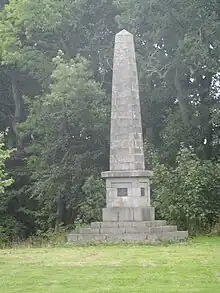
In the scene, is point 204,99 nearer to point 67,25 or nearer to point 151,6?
point 151,6

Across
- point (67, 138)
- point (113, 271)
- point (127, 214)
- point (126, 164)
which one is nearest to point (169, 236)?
point (127, 214)

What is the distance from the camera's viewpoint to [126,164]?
20203mm

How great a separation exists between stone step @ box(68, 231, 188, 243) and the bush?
296 centimetres

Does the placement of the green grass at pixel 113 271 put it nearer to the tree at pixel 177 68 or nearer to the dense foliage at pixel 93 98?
the dense foliage at pixel 93 98

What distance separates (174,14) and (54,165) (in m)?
8.95

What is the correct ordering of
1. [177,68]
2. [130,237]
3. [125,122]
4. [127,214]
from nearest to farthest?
[130,237]
[127,214]
[125,122]
[177,68]

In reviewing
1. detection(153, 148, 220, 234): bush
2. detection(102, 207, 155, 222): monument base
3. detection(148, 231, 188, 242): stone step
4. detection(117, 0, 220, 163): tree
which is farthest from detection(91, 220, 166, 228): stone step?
detection(117, 0, 220, 163): tree

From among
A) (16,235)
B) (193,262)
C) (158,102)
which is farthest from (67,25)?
(193,262)

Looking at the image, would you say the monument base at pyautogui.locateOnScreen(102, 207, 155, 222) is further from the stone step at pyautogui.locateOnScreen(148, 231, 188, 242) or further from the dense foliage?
the dense foliage

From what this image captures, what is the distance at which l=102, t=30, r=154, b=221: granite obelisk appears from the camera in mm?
19984

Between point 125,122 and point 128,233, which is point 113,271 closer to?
point 128,233

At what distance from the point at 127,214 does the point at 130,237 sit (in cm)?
117

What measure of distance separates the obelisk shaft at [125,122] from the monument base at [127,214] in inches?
53.5

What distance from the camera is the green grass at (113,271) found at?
9578 mm
